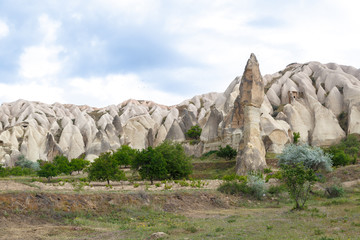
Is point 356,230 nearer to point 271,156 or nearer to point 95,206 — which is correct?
point 95,206

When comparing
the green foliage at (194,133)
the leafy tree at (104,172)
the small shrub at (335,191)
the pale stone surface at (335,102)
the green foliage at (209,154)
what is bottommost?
the small shrub at (335,191)

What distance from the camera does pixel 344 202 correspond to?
18.5 meters

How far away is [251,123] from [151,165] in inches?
449

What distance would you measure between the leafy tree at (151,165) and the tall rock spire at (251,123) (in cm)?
735

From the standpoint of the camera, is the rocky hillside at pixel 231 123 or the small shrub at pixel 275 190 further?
the rocky hillside at pixel 231 123

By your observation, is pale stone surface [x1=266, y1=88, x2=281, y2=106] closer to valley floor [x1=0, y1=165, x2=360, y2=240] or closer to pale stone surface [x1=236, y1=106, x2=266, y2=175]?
pale stone surface [x1=236, y1=106, x2=266, y2=175]

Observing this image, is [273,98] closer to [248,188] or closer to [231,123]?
[231,123]

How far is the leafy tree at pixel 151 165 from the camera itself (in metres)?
29.2

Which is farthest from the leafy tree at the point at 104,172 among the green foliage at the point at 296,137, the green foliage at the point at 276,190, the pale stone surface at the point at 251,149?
the green foliage at the point at 296,137

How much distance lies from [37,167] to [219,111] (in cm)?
2731

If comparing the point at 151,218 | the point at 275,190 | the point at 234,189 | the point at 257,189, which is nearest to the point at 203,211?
the point at 151,218

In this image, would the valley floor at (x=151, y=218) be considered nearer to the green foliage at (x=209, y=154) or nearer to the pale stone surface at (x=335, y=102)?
the green foliage at (x=209, y=154)

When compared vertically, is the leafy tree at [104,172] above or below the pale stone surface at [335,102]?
below

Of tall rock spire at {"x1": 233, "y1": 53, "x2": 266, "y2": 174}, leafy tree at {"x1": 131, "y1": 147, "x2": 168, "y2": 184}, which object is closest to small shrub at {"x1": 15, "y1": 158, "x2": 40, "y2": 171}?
leafy tree at {"x1": 131, "y1": 147, "x2": 168, "y2": 184}
